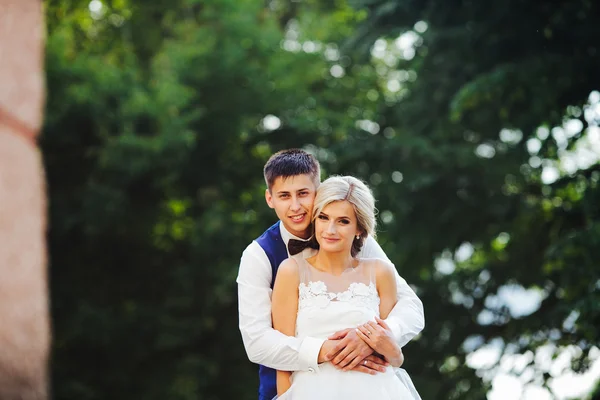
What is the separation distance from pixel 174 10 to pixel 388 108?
4.78 m

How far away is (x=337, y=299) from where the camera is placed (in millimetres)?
3088

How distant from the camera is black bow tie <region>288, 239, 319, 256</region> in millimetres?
3262

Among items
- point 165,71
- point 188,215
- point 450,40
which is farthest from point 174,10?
point 450,40

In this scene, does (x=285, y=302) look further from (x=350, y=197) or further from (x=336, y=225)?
(x=350, y=197)

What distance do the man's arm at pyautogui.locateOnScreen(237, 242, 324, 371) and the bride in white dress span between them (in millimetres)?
57

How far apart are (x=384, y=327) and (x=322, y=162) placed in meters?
6.67

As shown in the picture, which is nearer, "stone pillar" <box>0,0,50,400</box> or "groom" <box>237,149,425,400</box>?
"stone pillar" <box>0,0,50,400</box>

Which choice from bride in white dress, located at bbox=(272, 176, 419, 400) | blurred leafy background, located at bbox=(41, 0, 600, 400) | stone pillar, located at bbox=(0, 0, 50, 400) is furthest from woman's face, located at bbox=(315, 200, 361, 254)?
blurred leafy background, located at bbox=(41, 0, 600, 400)

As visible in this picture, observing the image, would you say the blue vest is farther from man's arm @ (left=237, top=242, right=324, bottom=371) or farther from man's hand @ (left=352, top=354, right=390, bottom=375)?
man's hand @ (left=352, top=354, right=390, bottom=375)

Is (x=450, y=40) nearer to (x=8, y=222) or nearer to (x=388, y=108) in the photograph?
(x=388, y=108)

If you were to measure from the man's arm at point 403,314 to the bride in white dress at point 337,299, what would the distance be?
55 mm

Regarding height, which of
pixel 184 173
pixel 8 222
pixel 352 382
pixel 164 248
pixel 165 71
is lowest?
pixel 352 382

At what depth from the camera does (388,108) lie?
33.5 ft

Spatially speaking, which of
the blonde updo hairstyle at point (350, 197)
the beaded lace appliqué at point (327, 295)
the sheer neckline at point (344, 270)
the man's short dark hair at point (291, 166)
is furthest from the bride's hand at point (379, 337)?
the man's short dark hair at point (291, 166)
